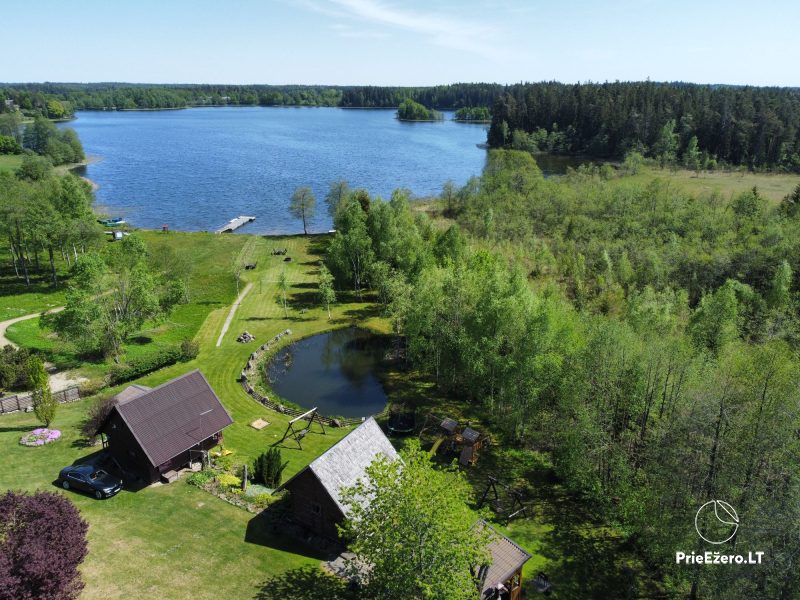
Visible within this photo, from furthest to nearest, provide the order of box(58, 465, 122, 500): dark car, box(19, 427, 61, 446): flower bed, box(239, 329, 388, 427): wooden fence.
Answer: box(239, 329, 388, 427): wooden fence < box(19, 427, 61, 446): flower bed < box(58, 465, 122, 500): dark car

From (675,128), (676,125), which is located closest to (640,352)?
(676,125)

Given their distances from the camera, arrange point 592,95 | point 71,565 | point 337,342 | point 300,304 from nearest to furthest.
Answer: point 71,565 < point 337,342 < point 300,304 < point 592,95

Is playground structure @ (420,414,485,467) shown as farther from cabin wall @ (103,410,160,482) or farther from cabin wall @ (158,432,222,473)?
cabin wall @ (103,410,160,482)

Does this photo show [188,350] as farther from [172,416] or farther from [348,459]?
[348,459]


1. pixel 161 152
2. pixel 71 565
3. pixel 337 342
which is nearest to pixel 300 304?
pixel 337 342

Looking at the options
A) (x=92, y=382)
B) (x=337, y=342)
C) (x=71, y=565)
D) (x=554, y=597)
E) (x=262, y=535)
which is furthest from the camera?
(x=337, y=342)

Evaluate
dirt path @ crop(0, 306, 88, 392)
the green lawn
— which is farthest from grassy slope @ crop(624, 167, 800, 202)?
dirt path @ crop(0, 306, 88, 392)

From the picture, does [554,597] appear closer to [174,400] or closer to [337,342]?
[174,400]
